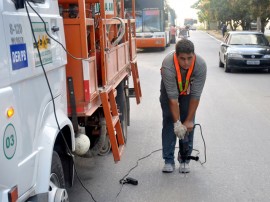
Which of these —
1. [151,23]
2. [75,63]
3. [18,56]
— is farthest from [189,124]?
[151,23]

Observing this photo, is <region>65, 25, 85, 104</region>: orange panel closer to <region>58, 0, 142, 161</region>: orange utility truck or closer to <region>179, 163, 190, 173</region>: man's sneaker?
<region>58, 0, 142, 161</region>: orange utility truck

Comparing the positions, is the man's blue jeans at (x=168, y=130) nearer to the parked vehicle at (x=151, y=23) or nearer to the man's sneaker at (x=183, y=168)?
the man's sneaker at (x=183, y=168)

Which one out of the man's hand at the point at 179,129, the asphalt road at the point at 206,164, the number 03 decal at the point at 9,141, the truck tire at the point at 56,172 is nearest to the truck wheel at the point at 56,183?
the truck tire at the point at 56,172

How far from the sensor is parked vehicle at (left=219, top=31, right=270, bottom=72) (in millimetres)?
16531

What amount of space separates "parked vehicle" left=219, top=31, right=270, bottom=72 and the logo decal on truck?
1424 cm

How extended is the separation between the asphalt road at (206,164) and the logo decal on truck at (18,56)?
8.01 feet

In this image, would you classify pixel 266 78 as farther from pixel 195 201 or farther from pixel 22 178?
pixel 22 178

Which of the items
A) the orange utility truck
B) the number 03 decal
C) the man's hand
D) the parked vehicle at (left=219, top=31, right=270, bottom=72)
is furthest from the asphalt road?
the parked vehicle at (left=219, top=31, right=270, bottom=72)

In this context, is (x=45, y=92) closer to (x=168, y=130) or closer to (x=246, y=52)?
(x=168, y=130)

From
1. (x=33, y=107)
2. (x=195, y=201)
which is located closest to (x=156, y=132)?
(x=195, y=201)

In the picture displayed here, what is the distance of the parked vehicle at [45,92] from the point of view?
2.79 meters

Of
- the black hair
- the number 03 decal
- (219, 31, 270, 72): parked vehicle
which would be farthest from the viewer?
(219, 31, 270, 72): parked vehicle

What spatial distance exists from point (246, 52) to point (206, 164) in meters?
11.0

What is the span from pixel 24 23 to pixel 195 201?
→ 2795 mm
